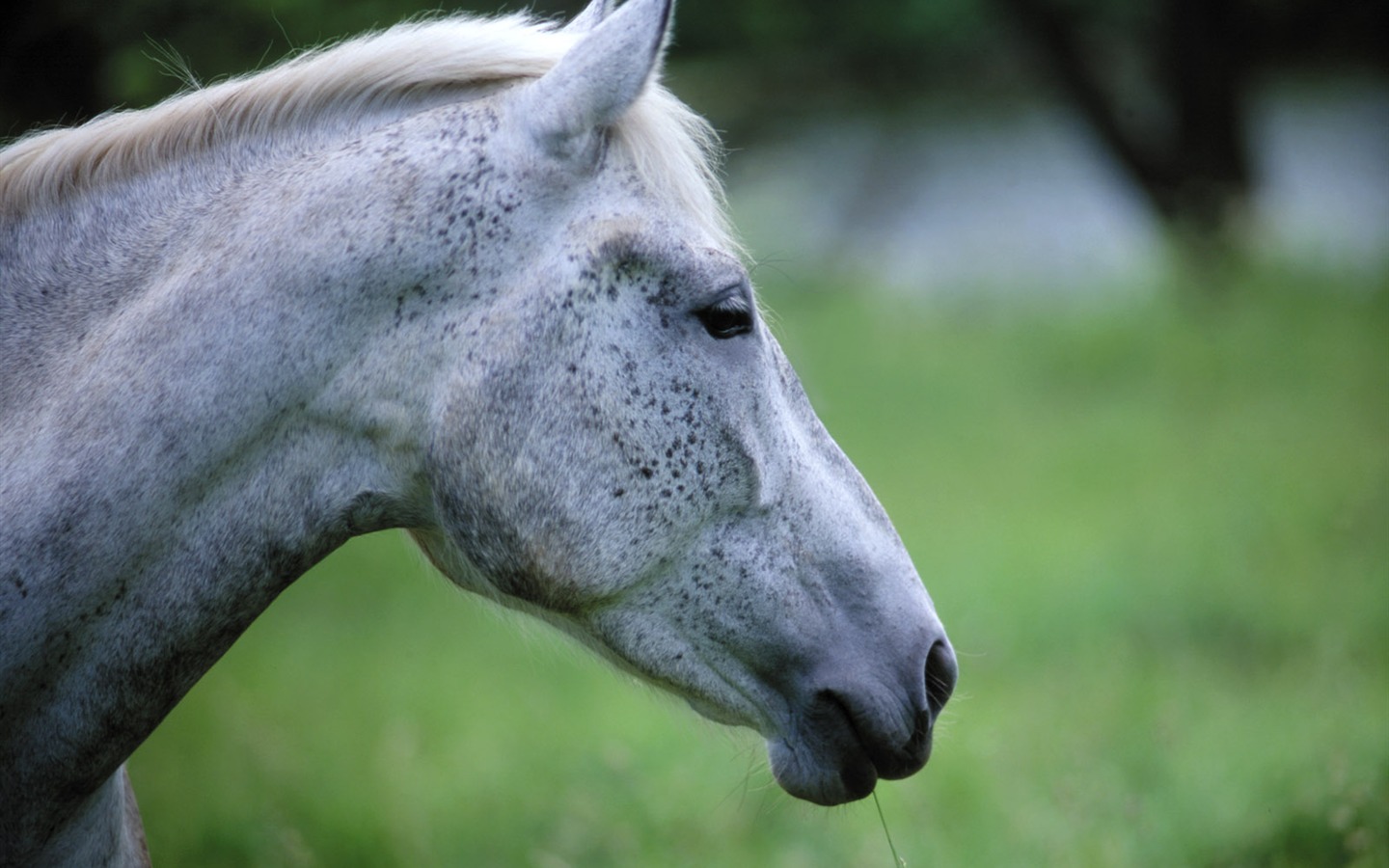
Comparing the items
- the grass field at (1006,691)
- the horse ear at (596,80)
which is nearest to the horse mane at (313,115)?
the horse ear at (596,80)

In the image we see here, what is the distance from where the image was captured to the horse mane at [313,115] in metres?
1.91

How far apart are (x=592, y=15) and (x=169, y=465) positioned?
1090mm

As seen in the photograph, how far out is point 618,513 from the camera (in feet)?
5.97

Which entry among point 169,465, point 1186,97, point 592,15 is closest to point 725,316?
point 592,15

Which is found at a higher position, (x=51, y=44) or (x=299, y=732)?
(x=51, y=44)

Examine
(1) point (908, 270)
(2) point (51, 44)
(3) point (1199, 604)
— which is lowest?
(1) point (908, 270)

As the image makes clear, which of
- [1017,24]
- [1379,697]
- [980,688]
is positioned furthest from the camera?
[1017,24]

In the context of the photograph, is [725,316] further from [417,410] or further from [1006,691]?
[1006,691]

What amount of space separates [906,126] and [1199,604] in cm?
1144

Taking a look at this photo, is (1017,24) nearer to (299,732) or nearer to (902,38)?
(902,38)

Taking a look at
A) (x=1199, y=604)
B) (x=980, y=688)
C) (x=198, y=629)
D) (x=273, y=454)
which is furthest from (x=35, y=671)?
(x=1199, y=604)

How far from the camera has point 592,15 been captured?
2117 millimetres

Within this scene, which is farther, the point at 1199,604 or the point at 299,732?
the point at 1199,604

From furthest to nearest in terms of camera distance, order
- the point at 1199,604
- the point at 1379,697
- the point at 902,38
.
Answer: the point at 902,38 < the point at 1199,604 < the point at 1379,697
